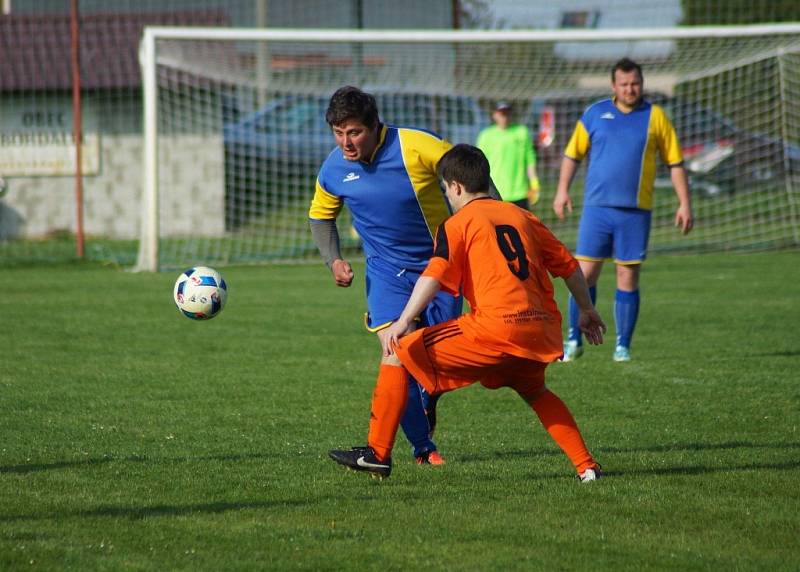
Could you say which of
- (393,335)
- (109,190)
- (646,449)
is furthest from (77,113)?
(393,335)

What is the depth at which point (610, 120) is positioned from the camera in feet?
30.5

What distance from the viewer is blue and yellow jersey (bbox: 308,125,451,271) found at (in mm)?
5758

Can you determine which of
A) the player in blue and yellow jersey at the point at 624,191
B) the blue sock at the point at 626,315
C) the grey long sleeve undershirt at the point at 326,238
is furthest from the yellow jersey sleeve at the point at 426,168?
the blue sock at the point at 626,315

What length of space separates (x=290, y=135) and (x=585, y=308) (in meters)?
15.5

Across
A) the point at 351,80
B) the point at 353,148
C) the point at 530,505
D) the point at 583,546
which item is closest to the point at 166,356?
the point at 353,148

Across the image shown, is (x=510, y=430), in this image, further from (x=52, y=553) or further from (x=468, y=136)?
(x=468, y=136)

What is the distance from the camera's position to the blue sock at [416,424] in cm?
590

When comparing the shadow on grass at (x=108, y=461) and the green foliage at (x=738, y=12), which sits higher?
the green foliage at (x=738, y=12)

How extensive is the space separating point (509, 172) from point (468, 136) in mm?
6491

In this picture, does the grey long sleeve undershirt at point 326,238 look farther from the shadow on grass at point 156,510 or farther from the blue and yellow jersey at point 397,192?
the shadow on grass at point 156,510

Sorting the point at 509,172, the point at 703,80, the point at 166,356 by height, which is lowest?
the point at 166,356

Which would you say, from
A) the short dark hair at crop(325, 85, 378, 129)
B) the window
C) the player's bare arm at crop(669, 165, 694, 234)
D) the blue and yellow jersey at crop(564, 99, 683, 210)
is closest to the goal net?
the window

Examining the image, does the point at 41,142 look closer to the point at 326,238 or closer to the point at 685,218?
the point at 685,218

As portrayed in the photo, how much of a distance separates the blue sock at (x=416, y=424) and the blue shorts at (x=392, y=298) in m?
0.33
